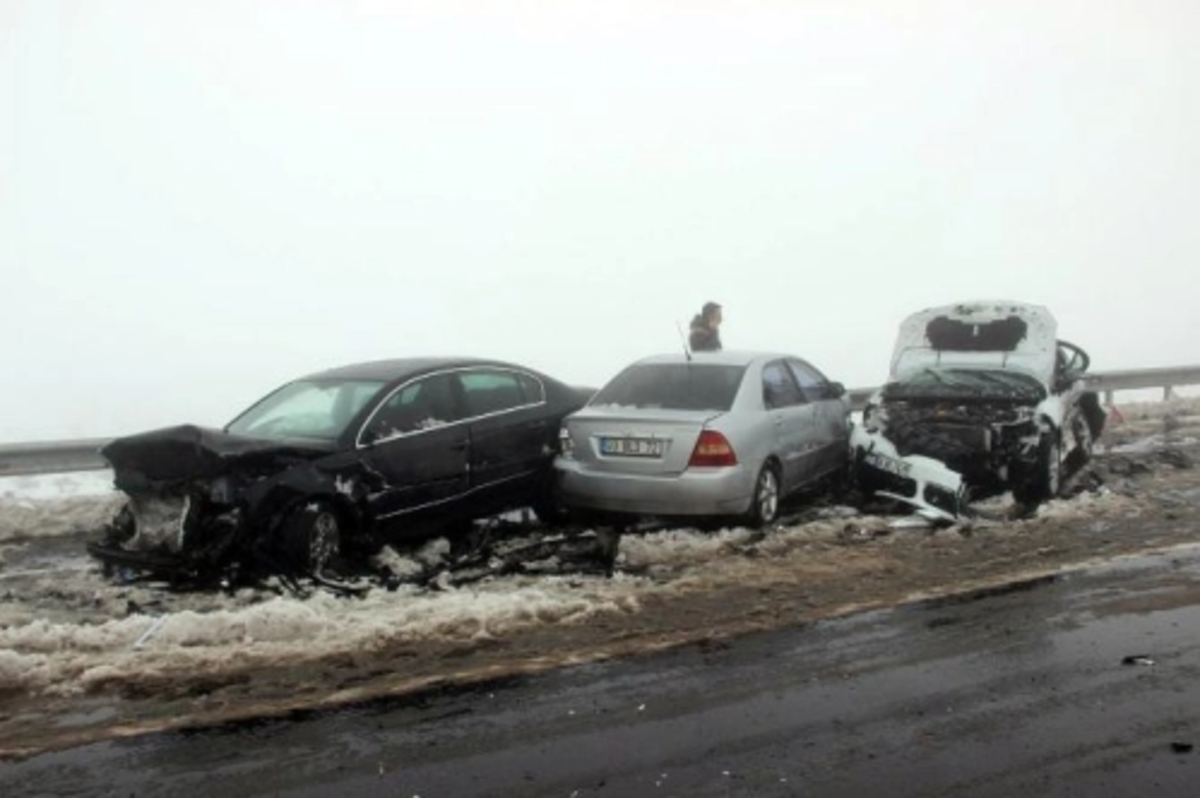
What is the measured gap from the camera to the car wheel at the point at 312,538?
24.8ft

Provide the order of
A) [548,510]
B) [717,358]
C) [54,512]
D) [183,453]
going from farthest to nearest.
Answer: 1. [54,512]
2. [717,358]
3. [548,510]
4. [183,453]

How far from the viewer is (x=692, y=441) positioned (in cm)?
902

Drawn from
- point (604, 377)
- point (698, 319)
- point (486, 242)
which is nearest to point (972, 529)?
point (698, 319)

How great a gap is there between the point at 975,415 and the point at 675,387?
317 centimetres

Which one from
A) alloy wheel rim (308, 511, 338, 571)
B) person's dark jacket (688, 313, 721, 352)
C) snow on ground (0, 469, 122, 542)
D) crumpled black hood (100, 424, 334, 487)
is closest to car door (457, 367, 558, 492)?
alloy wheel rim (308, 511, 338, 571)

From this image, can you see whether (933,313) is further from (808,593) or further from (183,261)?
(183,261)

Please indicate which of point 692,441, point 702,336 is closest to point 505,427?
point 692,441

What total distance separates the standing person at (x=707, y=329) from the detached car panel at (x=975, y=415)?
81.5 inches

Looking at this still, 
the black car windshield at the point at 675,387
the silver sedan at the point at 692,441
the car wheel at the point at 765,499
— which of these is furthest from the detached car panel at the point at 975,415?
the black car windshield at the point at 675,387

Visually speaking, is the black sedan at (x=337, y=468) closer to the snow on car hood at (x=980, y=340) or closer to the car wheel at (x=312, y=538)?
the car wheel at (x=312, y=538)

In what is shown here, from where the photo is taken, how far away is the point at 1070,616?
6.55 meters

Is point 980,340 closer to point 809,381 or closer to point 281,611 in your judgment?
point 809,381

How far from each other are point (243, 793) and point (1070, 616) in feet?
15.7

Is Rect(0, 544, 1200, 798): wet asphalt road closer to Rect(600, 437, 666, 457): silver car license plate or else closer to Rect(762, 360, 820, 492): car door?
Rect(600, 437, 666, 457): silver car license plate
